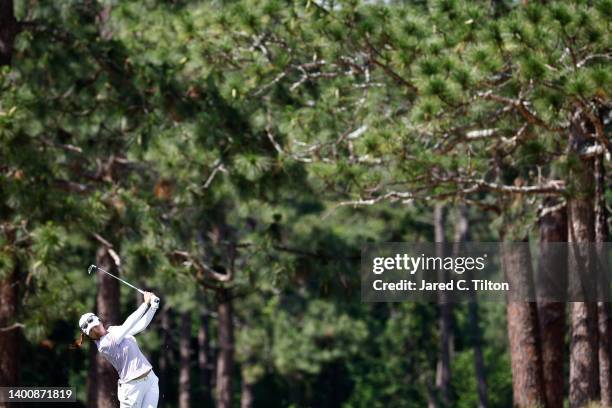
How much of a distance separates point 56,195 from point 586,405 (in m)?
6.67

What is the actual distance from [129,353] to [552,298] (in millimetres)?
7858

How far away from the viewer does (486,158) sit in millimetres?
15008

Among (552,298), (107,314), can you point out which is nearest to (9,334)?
(107,314)

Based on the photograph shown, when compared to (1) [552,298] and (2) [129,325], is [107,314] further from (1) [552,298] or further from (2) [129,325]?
(2) [129,325]

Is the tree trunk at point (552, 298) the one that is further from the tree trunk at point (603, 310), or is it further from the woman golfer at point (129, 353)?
the woman golfer at point (129, 353)

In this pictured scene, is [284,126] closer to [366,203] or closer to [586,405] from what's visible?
[366,203]

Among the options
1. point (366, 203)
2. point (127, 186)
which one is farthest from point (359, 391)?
point (366, 203)

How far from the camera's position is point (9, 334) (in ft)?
50.6

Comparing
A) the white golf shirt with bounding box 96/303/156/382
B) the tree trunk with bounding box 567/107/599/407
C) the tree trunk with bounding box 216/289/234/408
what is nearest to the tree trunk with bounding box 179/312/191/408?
the tree trunk with bounding box 216/289/234/408

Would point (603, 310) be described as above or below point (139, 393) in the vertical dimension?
above

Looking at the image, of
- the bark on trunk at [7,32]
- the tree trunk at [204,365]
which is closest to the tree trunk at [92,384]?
the bark on trunk at [7,32]

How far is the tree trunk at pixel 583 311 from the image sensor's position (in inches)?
529

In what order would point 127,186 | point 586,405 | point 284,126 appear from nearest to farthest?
1. point 586,405
2. point 284,126
3. point 127,186

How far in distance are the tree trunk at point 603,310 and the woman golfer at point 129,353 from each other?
5678 millimetres
